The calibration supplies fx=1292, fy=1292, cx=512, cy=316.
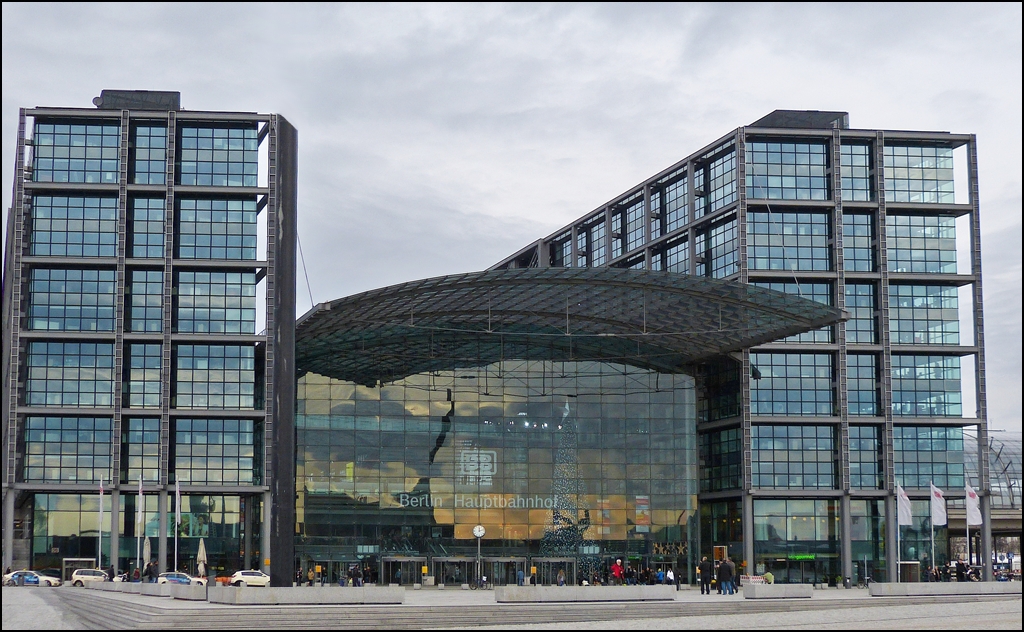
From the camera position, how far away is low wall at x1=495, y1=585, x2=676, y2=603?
38406 millimetres

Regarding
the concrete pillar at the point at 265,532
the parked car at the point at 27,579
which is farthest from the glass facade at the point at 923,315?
the parked car at the point at 27,579

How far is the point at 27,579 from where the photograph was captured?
6494cm

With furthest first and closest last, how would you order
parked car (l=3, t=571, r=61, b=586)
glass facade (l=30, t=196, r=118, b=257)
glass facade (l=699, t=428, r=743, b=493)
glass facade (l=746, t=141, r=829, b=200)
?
glass facade (l=699, t=428, r=743, b=493), glass facade (l=746, t=141, r=829, b=200), glass facade (l=30, t=196, r=118, b=257), parked car (l=3, t=571, r=61, b=586)

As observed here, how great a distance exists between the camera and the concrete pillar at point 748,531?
7269 cm

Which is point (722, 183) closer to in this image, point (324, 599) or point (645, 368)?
point (645, 368)

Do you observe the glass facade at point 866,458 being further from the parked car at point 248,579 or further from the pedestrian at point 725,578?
the parked car at point 248,579

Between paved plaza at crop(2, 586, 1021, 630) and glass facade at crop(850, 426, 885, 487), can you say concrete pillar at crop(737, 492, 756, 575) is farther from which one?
paved plaza at crop(2, 586, 1021, 630)

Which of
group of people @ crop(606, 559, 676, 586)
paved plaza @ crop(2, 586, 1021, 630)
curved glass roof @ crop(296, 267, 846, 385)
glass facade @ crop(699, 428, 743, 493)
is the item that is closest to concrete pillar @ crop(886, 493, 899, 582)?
glass facade @ crop(699, 428, 743, 493)

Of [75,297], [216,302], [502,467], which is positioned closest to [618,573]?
[502,467]

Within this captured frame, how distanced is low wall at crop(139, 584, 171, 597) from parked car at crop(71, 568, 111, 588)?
1603 cm

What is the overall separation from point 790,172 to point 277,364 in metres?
37.1

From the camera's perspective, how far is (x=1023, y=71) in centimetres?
1872

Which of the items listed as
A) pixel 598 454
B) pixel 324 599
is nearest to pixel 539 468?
pixel 598 454

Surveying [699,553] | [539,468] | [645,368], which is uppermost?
[645,368]
